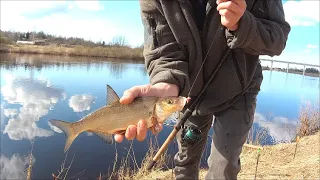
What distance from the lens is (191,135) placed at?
3496 mm

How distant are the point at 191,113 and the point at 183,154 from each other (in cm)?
56

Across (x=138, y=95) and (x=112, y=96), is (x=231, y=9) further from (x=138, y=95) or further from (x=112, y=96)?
(x=112, y=96)

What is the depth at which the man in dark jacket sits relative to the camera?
9.98ft

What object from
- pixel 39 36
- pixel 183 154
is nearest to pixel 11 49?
pixel 39 36

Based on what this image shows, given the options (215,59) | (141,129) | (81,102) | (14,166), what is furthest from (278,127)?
(141,129)

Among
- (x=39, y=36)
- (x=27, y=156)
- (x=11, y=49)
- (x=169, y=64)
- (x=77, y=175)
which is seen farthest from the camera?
(x=39, y=36)

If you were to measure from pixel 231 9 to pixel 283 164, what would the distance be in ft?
21.1

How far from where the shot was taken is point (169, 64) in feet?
10.2

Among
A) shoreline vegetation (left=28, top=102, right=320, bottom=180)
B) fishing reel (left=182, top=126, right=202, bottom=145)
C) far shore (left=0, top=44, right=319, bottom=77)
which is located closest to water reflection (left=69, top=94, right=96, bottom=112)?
shoreline vegetation (left=28, top=102, right=320, bottom=180)

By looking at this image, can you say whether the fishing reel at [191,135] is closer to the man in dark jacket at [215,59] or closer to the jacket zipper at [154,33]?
the man in dark jacket at [215,59]

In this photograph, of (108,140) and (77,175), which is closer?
(108,140)

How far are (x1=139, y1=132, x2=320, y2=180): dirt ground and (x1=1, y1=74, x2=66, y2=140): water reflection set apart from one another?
21.6ft

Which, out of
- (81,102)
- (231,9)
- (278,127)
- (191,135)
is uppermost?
(231,9)

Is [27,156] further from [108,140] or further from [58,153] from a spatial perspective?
[108,140]
